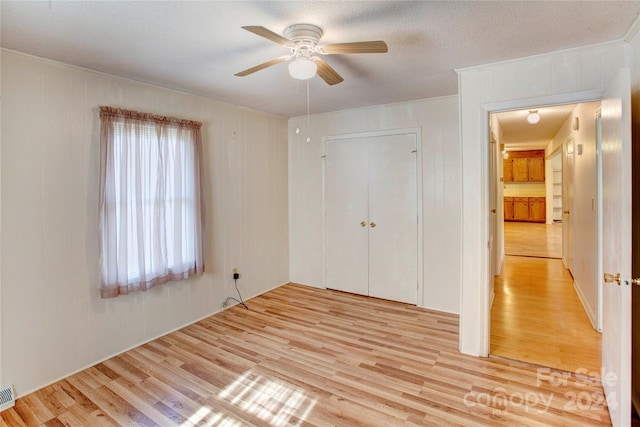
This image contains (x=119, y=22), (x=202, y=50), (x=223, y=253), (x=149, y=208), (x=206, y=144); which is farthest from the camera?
(x=223, y=253)

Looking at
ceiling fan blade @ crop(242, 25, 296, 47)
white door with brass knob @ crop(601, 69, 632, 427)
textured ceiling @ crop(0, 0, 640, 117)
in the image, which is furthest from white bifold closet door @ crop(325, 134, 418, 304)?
ceiling fan blade @ crop(242, 25, 296, 47)

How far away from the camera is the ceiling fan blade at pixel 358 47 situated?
1798 mm

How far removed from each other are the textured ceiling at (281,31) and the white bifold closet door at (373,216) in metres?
1.24

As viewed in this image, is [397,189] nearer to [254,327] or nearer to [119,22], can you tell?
[254,327]

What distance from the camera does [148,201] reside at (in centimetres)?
296

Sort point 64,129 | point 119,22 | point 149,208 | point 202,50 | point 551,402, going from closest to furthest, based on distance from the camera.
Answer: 1. point 119,22
2. point 551,402
3. point 202,50
4. point 64,129
5. point 149,208

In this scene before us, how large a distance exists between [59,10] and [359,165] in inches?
126

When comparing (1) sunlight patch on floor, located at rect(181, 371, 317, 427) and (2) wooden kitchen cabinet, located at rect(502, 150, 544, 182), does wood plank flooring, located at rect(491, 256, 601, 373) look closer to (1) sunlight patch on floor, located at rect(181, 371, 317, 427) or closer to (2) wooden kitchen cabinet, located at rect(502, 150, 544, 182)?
(1) sunlight patch on floor, located at rect(181, 371, 317, 427)

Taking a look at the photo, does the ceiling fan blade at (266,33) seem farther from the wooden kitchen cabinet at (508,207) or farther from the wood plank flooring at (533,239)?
the wooden kitchen cabinet at (508,207)

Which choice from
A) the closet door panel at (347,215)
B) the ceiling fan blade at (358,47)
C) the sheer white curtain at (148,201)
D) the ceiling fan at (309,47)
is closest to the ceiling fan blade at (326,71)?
the ceiling fan at (309,47)

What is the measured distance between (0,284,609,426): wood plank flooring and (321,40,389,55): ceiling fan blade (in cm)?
225

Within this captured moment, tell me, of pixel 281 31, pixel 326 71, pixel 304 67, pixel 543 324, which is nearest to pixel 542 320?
pixel 543 324

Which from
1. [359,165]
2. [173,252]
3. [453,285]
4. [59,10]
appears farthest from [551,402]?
[59,10]

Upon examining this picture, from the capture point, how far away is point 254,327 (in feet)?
11.1
